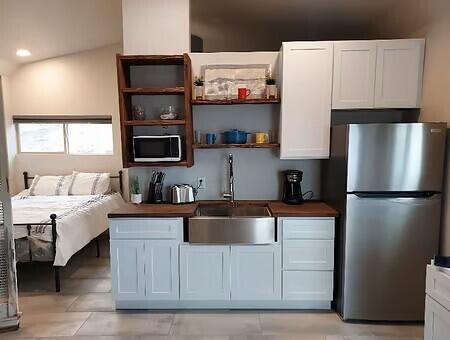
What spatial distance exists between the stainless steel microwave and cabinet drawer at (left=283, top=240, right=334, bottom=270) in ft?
4.06

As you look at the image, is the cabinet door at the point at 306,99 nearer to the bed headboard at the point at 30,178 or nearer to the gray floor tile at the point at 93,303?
the gray floor tile at the point at 93,303

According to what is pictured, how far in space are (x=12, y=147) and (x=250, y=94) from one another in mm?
4374

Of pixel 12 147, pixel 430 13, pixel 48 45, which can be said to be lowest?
pixel 12 147

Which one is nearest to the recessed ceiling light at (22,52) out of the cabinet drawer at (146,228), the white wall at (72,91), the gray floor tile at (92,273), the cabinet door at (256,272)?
the white wall at (72,91)

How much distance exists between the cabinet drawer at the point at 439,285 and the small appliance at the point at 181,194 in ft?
6.52

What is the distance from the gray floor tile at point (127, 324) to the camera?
263cm

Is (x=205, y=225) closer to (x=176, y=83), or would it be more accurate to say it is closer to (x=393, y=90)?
(x=176, y=83)

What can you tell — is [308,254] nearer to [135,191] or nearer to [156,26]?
[135,191]

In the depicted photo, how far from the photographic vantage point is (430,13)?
274 centimetres

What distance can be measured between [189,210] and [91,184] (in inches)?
112

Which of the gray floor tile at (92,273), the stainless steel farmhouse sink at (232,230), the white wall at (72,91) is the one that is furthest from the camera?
the white wall at (72,91)

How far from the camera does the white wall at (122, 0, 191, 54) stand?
10.3 feet

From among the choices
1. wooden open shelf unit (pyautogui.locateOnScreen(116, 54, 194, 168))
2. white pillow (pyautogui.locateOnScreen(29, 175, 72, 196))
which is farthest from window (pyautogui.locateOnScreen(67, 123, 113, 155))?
wooden open shelf unit (pyautogui.locateOnScreen(116, 54, 194, 168))

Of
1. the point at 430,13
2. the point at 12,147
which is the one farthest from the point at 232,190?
the point at 12,147
